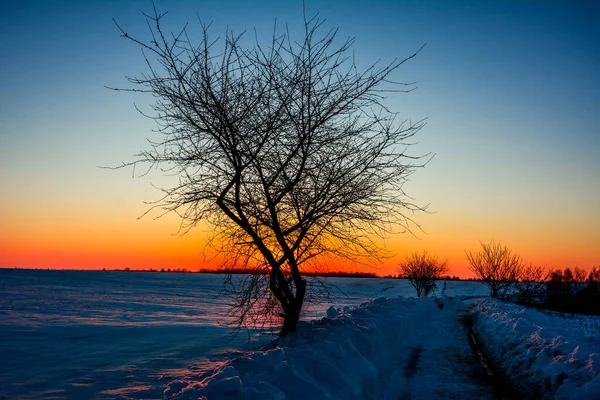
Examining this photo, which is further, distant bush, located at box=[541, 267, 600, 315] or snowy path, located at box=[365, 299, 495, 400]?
distant bush, located at box=[541, 267, 600, 315]

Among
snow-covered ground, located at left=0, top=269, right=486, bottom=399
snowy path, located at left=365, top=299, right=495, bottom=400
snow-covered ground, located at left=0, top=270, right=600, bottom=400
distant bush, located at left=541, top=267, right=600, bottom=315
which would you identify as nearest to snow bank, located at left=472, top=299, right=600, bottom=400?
snow-covered ground, located at left=0, top=270, right=600, bottom=400

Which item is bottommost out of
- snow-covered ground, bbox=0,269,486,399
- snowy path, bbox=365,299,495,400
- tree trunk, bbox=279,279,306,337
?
snow-covered ground, bbox=0,269,486,399

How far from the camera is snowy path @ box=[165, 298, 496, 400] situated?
531cm

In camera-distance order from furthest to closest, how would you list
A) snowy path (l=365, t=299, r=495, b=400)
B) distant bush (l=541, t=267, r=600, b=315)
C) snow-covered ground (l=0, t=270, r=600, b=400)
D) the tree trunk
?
1. distant bush (l=541, t=267, r=600, b=315)
2. the tree trunk
3. snowy path (l=365, t=299, r=495, b=400)
4. snow-covered ground (l=0, t=270, r=600, b=400)

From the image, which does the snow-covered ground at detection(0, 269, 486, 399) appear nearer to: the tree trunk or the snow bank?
the tree trunk

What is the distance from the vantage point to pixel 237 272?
877 centimetres

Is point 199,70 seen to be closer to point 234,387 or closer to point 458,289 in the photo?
point 234,387

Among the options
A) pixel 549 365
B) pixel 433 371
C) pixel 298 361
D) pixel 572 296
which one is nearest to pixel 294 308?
pixel 298 361

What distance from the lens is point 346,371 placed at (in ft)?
21.5

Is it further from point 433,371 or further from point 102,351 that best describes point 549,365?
point 102,351

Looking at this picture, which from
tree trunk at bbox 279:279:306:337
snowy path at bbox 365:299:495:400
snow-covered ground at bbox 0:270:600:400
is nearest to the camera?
snow-covered ground at bbox 0:270:600:400

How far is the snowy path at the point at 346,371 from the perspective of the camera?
17.4 feet

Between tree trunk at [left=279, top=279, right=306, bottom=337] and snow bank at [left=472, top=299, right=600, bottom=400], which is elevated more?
tree trunk at [left=279, top=279, right=306, bottom=337]

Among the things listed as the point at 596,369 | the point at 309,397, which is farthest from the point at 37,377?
the point at 596,369
